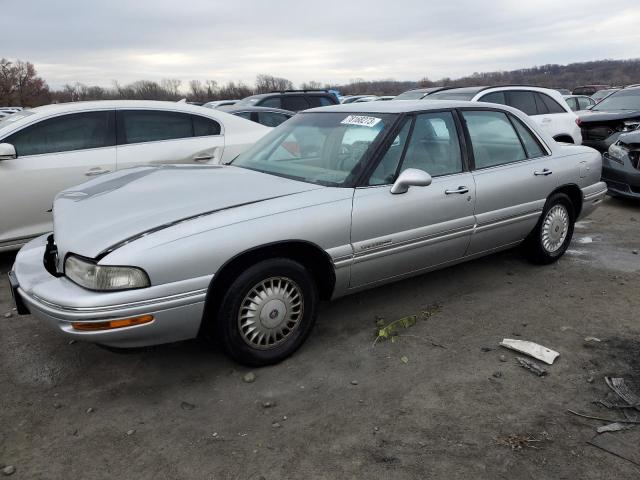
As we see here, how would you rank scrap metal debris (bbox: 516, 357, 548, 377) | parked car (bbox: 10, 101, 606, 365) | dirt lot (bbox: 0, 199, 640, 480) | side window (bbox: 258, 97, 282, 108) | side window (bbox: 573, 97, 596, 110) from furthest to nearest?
1. side window (bbox: 573, 97, 596, 110)
2. side window (bbox: 258, 97, 282, 108)
3. scrap metal debris (bbox: 516, 357, 548, 377)
4. parked car (bbox: 10, 101, 606, 365)
5. dirt lot (bbox: 0, 199, 640, 480)

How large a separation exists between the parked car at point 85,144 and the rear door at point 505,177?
2838 mm

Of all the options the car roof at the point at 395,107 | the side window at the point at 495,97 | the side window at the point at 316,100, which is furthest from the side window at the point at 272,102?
the car roof at the point at 395,107

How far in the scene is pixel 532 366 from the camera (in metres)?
3.18

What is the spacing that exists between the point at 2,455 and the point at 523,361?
2.85 meters

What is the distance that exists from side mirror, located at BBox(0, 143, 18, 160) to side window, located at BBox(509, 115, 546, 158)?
438cm

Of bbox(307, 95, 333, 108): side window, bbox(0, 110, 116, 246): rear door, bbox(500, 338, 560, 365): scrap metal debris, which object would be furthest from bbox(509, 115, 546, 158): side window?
bbox(307, 95, 333, 108): side window

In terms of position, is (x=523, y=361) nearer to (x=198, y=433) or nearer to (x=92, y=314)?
(x=198, y=433)

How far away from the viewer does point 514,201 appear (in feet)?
14.1

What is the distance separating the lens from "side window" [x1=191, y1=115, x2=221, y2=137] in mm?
5859

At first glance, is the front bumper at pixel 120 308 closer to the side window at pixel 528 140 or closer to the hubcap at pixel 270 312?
the hubcap at pixel 270 312

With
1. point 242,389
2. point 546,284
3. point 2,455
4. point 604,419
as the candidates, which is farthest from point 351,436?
point 546,284

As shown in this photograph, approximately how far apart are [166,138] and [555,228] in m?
4.00

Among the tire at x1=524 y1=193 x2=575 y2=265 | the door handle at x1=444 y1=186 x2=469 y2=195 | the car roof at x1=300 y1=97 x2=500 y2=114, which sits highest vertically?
the car roof at x1=300 y1=97 x2=500 y2=114

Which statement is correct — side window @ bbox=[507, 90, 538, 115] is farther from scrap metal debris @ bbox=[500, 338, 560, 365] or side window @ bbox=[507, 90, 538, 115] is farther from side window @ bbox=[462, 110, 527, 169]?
scrap metal debris @ bbox=[500, 338, 560, 365]
